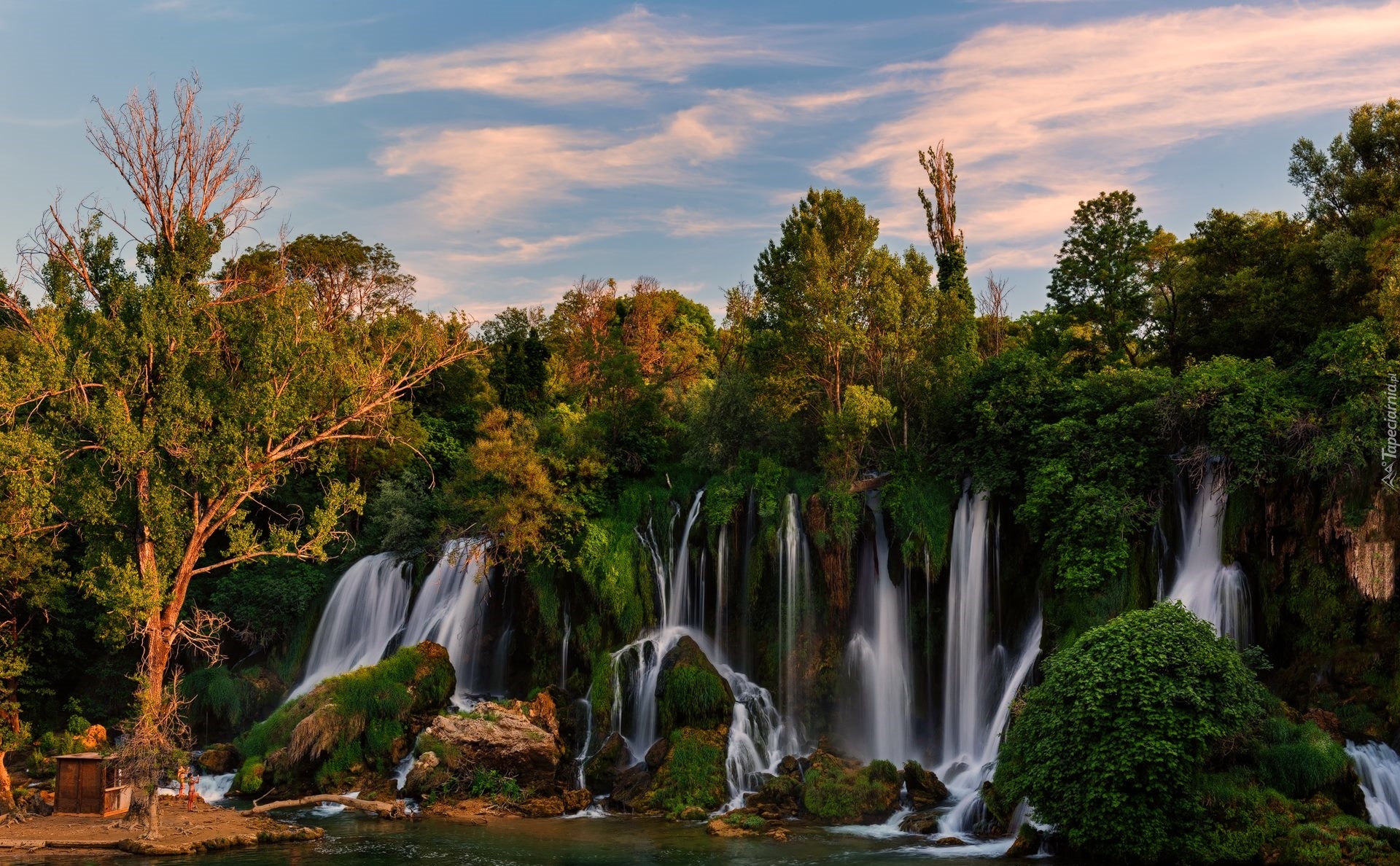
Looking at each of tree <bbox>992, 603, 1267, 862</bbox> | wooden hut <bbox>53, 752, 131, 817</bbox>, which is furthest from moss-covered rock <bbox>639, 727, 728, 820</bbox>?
wooden hut <bbox>53, 752, 131, 817</bbox>

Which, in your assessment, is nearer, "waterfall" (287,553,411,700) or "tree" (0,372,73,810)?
"tree" (0,372,73,810)

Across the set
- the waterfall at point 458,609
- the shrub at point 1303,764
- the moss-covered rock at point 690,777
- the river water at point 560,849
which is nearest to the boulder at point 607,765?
the moss-covered rock at point 690,777

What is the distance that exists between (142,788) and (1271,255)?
2951cm

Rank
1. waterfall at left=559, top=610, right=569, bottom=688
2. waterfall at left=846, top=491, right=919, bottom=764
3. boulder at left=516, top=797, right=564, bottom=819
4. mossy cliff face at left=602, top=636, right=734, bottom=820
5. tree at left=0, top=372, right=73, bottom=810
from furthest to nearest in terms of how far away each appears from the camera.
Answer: waterfall at left=559, top=610, right=569, bottom=688 → waterfall at left=846, top=491, right=919, bottom=764 → mossy cliff face at left=602, top=636, right=734, bottom=820 → boulder at left=516, top=797, right=564, bottom=819 → tree at left=0, top=372, right=73, bottom=810

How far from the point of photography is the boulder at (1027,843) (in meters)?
19.4

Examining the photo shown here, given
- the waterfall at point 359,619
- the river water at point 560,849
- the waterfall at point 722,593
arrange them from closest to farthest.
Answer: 1. the river water at point 560,849
2. the waterfall at point 722,593
3. the waterfall at point 359,619

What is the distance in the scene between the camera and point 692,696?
26.6 meters

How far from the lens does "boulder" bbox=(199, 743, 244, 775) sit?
27.2 metres

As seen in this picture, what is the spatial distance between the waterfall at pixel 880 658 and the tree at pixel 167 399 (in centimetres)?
1312

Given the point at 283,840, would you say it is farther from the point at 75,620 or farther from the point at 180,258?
the point at 75,620

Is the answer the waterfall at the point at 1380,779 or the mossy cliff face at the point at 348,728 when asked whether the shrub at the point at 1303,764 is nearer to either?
the waterfall at the point at 1380,779

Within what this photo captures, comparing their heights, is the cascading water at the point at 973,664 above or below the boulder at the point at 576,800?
above

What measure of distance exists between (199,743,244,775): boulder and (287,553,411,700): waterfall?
3.81 meters

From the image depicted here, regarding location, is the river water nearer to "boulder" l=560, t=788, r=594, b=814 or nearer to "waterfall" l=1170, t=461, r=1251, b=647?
"boulder" l=560, t=788, r=594, b=814
